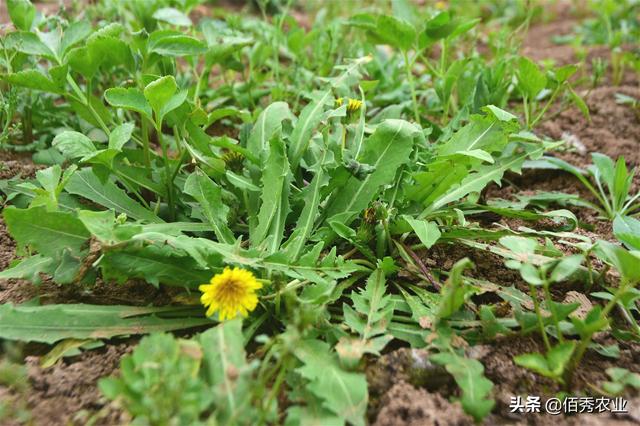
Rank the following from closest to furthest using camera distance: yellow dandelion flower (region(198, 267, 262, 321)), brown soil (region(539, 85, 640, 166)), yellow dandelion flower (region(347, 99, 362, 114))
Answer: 1. yellow dandelion flower (region(198, 267, 262, 321))
2. yellow dandelion flower (region(347, 99, 362, 114))
3. brown soil (region(539, 85, 640, 166))

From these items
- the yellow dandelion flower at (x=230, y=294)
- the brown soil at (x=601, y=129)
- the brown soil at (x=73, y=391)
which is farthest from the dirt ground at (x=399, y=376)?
the brown soil at (x=601, y=129)

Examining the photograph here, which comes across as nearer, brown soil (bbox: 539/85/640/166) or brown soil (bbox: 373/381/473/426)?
brown soil (bbox: 373/381/473/426)

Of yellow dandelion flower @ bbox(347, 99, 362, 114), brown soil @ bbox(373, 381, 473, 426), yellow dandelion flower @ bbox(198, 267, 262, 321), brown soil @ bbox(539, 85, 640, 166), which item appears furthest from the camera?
brown soil @ bbox(539, 85, 640, 166)

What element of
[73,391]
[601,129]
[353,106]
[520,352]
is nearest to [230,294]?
[73,391]

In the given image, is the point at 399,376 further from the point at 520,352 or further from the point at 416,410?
the point at 520,352

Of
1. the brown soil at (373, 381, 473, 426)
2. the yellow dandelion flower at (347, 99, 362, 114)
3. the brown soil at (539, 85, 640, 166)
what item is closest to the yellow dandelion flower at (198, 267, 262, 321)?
the brown soil at (373, 381, 473, 426)

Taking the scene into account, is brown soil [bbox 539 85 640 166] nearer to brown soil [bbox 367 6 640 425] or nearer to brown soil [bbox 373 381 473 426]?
brown soil [bbox 367 6 640 425]

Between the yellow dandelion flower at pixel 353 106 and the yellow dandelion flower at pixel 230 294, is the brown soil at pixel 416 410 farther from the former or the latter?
the yellow dandelion flower at pixel 353 106

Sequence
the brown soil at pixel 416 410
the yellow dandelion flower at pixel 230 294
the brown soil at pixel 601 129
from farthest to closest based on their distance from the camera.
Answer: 1. the brown soil at pixel 601 129
2. the yellow dandelion flower at pixel 230 294
3. the brown soil at pixel 416 410

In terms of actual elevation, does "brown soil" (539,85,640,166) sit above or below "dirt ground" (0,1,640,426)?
above
